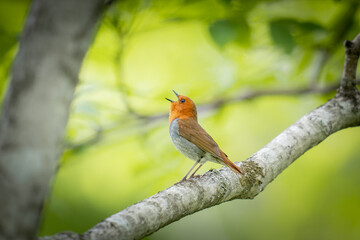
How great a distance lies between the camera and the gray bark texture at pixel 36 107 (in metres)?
0.99

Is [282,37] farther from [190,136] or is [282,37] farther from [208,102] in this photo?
[208,102]

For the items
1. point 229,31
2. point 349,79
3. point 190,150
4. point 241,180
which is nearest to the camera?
point 241,180

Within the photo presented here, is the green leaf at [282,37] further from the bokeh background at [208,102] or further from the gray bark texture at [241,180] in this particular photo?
the gray bark texture at [241,180]

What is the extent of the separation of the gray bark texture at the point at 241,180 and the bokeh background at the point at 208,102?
0.58 m

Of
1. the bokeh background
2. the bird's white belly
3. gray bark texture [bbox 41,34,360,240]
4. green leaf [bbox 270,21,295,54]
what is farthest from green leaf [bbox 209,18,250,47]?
the bird's white belly

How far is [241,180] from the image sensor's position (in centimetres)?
252

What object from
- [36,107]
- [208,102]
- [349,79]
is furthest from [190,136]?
[36,107]

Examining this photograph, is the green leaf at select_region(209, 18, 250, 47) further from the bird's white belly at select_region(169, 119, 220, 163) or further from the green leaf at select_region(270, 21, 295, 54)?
the bird's white belly at select_region(169, 119, 220, 163)

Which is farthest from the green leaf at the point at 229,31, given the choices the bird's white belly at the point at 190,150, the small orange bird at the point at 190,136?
the bird's white belly at the point at 190,150

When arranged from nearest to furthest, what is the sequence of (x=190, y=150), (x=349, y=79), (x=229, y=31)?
(x=229, y=31)
(x=349, y=79)
(x=190, y=150)

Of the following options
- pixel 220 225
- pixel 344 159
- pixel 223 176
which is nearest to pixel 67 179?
pixel 220 225

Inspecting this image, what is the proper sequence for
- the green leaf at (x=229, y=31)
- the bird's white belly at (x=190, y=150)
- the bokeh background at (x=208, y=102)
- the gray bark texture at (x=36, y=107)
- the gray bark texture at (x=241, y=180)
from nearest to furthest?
the gray bark texture at (x=36, y=107), the gray bark texture at (x=241, y=180), the green leaf at (x=229, y=31), the bokeh background at (x=208, y=102), the bird's white belly at (x=190, y=150)

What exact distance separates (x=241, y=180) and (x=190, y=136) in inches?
39.2

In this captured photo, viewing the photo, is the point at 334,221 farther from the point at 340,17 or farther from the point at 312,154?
the point at 340,17
